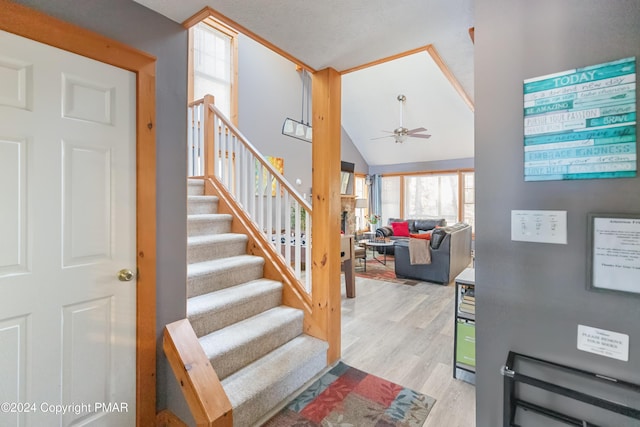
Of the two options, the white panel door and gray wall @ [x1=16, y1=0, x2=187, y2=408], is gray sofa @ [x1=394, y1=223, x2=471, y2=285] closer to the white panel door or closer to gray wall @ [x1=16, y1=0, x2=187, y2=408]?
gray wall @ [x1=16, y1=0, x2=187, y2=408]

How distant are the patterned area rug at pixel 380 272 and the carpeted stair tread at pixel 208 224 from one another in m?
3.17

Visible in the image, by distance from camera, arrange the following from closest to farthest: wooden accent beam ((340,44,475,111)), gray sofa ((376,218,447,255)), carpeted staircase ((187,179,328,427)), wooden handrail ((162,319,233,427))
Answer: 1. wooden handrail ((162,319,233,427))
2. carpeted staircase ((187,179,328,427))
3. wooden accent beam ((340,44,475,111))
4. gray sofa ((376,218,447,255))

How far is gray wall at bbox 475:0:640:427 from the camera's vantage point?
38.8 inches

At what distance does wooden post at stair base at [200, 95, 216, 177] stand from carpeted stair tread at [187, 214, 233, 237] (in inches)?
29.3

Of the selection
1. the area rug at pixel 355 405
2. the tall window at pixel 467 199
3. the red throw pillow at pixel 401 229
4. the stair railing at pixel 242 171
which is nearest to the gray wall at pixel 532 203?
the area rug at pixel 355 405

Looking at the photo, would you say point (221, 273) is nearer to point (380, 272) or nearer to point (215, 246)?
point (215, 246)

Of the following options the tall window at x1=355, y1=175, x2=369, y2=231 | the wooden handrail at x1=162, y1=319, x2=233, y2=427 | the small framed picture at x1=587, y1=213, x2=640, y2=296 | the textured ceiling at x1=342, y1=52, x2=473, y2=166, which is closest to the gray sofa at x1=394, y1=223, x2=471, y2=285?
the textured ceiling at x1=342, y1=52, x2=473, y2=166

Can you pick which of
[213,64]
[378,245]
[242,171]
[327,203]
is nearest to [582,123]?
[327,203]

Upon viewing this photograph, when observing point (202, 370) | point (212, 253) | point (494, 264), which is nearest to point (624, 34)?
point (494, 264)

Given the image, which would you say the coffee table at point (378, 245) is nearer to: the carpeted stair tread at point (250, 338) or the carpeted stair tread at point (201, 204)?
the carpeted stair tread at point (201, 204)

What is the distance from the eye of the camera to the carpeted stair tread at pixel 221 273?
2.21 meters

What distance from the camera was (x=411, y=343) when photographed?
2.81m

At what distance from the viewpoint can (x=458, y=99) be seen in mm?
6805

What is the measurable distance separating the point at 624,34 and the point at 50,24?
2.19m
